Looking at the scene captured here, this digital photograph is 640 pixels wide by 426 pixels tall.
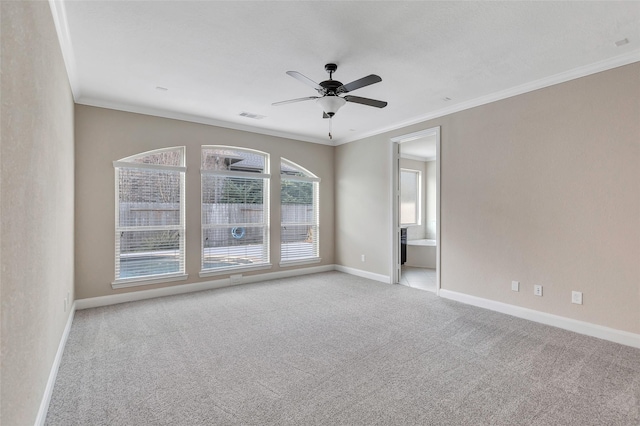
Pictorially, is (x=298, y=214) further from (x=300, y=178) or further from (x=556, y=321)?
(x=556, y=321)

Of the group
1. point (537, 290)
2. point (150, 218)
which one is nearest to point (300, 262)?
point (150, 218)

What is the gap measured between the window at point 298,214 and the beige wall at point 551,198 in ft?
8.10

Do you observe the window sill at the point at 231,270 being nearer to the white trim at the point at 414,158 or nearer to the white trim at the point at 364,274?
the white trim at the point at 364,274

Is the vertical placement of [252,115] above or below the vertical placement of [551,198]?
above

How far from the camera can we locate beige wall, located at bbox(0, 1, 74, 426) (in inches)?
52.9

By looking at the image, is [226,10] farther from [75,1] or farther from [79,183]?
[79,183]

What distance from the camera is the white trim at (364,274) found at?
5.71 m

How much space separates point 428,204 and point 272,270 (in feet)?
15.8

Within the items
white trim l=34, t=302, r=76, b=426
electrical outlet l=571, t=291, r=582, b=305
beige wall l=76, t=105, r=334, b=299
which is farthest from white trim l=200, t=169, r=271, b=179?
electrical outlet l=571, t=291, r=582, b=305

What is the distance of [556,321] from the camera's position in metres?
3.53

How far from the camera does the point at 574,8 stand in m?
2.34

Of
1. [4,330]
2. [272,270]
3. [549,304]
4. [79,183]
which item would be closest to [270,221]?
[272,270]

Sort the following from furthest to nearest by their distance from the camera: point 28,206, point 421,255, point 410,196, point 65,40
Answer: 1. point 410,196
2. point 421,255
3. point 65,40
4. point 28,206

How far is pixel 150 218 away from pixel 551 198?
5.25 metres
